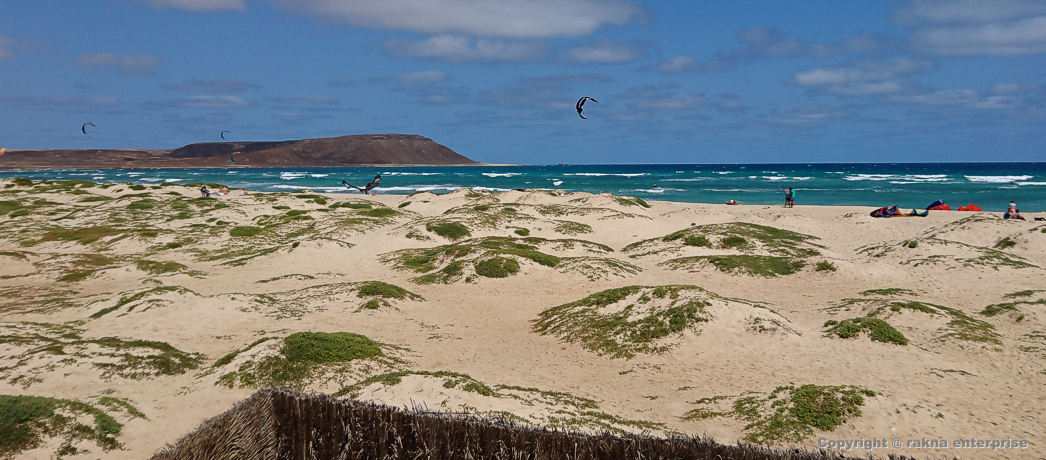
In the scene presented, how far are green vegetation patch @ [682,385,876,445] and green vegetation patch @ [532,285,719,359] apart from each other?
351cm

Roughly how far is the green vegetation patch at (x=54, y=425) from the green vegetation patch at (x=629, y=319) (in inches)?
386

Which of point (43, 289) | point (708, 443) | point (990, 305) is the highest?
point (708, 443)

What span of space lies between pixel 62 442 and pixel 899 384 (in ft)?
46.1

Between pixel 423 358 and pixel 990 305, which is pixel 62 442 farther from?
pixel 990 305

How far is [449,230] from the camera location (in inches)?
1180

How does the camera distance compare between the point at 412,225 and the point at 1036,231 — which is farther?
the point at 412,225

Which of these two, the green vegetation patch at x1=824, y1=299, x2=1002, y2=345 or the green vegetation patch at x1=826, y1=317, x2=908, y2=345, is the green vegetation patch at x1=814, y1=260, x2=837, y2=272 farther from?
the green vegetation patch at x1=826, y1=317, x2=908, y2=345

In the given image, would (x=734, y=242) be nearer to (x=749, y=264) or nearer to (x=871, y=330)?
(x=749, y=264)

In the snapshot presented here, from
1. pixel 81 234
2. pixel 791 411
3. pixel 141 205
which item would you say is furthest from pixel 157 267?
pixel 141 205

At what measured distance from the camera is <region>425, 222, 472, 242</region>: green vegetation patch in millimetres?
29578

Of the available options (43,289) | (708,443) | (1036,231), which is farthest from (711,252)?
(43,289)

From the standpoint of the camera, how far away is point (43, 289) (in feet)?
65.1

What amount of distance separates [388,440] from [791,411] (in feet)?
23.3

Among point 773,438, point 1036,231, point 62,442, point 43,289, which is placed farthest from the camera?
point 1036,231
